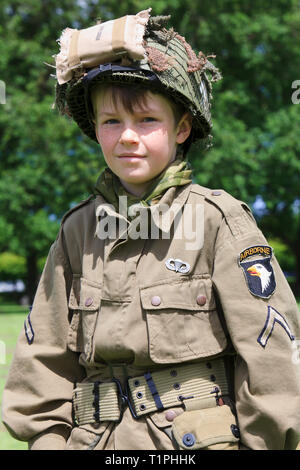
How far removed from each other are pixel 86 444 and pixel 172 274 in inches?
27.3

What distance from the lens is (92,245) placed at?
2.51 metres

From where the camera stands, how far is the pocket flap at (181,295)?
2252mm

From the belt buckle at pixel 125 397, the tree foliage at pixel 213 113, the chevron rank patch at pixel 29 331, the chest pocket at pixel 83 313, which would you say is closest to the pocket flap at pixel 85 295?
the chest pocket at pixel 83 313

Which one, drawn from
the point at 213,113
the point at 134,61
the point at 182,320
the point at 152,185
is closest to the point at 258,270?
the point at 182,320

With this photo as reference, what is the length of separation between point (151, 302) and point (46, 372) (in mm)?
564

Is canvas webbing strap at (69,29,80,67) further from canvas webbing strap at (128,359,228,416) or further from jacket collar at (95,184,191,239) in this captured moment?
canvas webbing strap at (128,359,228,416)

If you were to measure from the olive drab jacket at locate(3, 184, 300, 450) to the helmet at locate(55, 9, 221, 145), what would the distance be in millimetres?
397

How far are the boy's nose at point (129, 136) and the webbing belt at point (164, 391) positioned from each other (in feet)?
2.79

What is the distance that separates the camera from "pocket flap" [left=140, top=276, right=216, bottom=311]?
2.25m

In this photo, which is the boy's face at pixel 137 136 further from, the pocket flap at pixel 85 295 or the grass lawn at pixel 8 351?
the grass lawn at pixel 8 351

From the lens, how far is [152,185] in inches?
96.6

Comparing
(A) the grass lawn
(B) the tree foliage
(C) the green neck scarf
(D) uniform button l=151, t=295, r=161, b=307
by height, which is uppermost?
(B) the tree foliage

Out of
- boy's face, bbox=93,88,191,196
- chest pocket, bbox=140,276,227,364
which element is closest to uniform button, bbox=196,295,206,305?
chest pocket, bbox=140,276,227,364

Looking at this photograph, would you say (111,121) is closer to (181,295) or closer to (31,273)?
(181,295)
